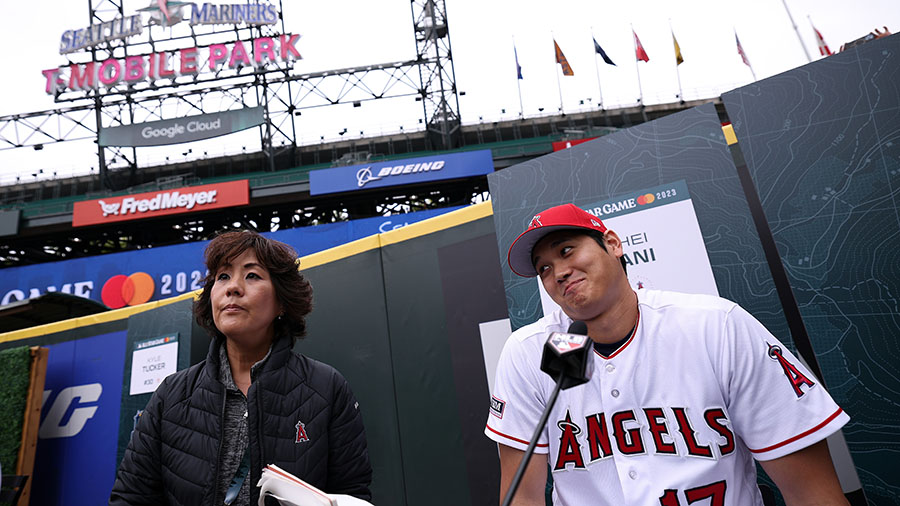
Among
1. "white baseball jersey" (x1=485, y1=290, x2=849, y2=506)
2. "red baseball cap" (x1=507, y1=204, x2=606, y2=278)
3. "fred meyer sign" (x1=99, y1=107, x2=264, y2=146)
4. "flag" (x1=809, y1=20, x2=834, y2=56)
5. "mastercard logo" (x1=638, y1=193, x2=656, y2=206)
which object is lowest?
"white baseball jersey" (x1=485, y1=290, x2=849, y2=506)

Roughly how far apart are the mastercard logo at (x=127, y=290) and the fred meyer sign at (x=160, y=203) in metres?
3.72

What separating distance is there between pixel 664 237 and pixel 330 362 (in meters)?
2.76

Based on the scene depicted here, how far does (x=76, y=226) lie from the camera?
18047 millimetres

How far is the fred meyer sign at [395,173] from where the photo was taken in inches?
696

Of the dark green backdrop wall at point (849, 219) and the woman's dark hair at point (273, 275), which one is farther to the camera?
the woman's dark hair at point (273, 275)

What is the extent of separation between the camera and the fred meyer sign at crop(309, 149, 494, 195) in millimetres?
17672

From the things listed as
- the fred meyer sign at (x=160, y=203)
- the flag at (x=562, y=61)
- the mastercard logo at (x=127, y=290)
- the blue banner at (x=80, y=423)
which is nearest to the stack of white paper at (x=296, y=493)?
the blue banner at (x=80, y=423)

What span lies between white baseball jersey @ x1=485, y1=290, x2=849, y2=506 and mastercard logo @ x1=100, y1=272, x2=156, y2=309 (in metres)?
16.8

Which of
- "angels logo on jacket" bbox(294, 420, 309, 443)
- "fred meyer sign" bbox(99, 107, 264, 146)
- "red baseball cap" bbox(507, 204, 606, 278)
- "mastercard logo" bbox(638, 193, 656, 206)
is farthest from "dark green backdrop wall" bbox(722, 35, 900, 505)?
"fred meyer sign" bbox(99, 107, 264, 146)

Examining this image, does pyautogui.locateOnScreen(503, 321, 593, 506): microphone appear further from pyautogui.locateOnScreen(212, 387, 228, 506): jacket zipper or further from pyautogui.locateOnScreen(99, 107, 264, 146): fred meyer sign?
pyautogui.locateOnScreen(99, 107, 264, 146): fred meyer sign

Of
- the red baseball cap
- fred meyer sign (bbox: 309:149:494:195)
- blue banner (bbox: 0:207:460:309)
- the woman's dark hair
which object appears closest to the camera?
the red baseball cap

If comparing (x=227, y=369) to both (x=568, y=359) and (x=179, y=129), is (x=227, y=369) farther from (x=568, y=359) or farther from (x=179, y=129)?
(x=179, y=129)

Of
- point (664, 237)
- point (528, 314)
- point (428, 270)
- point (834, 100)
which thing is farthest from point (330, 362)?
point (834, 100)

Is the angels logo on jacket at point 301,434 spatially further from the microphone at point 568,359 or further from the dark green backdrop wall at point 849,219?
the dark green backdrop wall at point 849,219
